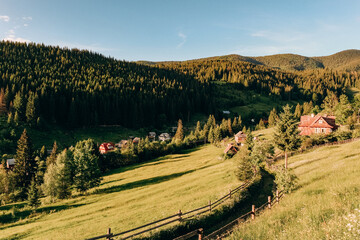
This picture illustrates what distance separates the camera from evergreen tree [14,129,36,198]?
58562 millimetres

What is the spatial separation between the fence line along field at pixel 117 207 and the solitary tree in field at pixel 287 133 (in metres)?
11.6

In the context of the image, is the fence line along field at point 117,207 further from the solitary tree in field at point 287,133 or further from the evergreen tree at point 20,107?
the evergreen tree at point 20,107

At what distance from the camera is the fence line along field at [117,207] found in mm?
25359

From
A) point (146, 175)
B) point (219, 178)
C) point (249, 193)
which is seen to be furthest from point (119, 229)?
point (146, 175)

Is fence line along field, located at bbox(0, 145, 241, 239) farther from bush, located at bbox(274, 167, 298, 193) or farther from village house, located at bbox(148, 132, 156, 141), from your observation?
village house, located at bbox(148, 132, 156, 141)

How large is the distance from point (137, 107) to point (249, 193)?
115 metres

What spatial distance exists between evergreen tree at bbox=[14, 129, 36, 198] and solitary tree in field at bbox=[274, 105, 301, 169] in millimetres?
70242

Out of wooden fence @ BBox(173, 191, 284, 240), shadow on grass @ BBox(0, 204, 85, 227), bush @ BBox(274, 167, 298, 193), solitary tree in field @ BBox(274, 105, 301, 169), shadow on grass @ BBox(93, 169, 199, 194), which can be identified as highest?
solitary tree in field @ BBox(274, 105, 301, 169)

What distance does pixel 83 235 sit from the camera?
75.2 feet

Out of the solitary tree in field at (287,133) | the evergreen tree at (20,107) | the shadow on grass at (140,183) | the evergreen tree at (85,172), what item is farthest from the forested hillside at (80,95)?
the solitary tree in field at (287,133)

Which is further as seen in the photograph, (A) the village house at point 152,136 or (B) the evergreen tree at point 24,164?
(A) the village house at point 152,136

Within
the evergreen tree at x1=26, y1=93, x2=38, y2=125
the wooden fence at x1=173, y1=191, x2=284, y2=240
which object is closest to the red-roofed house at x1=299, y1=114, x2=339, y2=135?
the wooden fence at x1=173, y1=191, x2=284, y2=240

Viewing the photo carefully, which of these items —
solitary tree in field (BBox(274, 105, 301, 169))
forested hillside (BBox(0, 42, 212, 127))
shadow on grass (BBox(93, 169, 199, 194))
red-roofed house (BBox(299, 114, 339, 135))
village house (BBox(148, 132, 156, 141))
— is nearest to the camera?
solitary tree in field (BBox(274, 105, 301, 169))

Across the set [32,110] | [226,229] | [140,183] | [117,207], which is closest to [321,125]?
[140,183]
